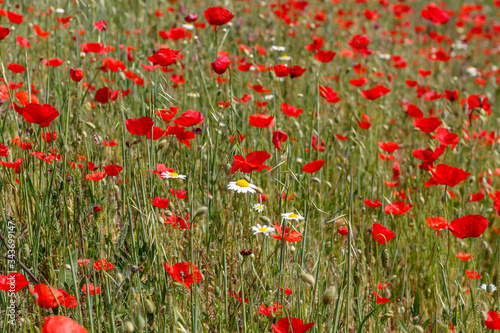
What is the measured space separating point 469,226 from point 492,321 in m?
0.33

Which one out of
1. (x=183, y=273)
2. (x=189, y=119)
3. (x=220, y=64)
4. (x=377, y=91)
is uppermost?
(x=220, y=64)

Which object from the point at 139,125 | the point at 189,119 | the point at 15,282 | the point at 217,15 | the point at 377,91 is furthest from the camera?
the point at 377,91

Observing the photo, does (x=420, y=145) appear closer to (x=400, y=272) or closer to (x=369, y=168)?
(x=369, y=168)

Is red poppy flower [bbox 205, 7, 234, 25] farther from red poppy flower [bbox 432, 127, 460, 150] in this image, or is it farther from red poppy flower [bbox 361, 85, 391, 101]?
red poppy flower [bbox 432, 127, 460, 150]

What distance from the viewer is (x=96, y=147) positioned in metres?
2.49

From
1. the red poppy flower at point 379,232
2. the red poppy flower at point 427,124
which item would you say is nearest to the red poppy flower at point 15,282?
the red poppy flower at point 379,232

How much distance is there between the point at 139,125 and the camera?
165cm

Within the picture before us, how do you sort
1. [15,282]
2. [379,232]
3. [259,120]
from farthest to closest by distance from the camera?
[259,120] < [379,232] < [15,282]

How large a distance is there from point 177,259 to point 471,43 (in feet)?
27.1

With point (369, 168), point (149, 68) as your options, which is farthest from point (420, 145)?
point (149, 68)

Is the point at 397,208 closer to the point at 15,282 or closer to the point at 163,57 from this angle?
the point at 163,57

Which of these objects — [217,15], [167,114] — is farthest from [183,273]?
[217,15]

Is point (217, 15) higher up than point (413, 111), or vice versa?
point (217, 15)

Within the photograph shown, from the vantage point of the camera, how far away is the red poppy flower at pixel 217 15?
211 cm
